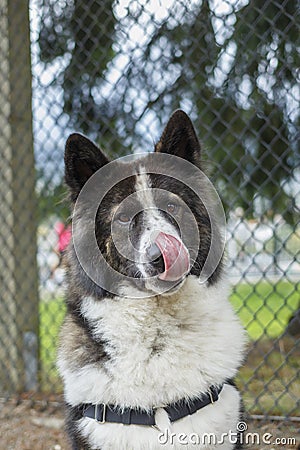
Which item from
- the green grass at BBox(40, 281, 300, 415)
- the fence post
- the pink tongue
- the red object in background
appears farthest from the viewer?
the fence post

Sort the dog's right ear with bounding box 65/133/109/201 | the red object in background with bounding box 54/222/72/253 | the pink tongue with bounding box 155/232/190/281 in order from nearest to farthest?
the pink tongue with bounding box 155/232/190/281 → the dog's right ear with bounding box 65/133/109/201 → the red object in background with bounding box 54/222/72/253

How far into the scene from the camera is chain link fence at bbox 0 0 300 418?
4750 mm

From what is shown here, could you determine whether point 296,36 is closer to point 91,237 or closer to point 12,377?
point 91,237

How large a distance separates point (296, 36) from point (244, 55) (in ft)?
1.48

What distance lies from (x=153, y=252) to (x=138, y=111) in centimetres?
329

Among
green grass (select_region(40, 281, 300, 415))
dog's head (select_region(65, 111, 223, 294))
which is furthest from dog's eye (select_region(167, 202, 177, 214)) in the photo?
green grass (select_region(40, 281, 300, 415))

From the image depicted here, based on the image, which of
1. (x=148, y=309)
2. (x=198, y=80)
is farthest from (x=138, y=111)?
(x=148, y=309)

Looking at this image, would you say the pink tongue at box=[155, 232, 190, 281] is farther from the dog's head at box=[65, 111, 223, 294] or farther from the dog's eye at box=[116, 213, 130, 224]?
the dog's eye at box=[116, 213, 130, 224]

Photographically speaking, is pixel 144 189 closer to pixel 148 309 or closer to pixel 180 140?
pixel 180 140

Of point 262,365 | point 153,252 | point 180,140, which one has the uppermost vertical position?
point 180,140

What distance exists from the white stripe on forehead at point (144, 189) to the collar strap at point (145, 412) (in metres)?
0.82

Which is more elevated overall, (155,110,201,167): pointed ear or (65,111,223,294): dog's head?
(155,110,201,167): pointed ear

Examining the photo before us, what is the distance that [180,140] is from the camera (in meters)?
2.71

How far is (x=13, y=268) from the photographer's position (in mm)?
4914
